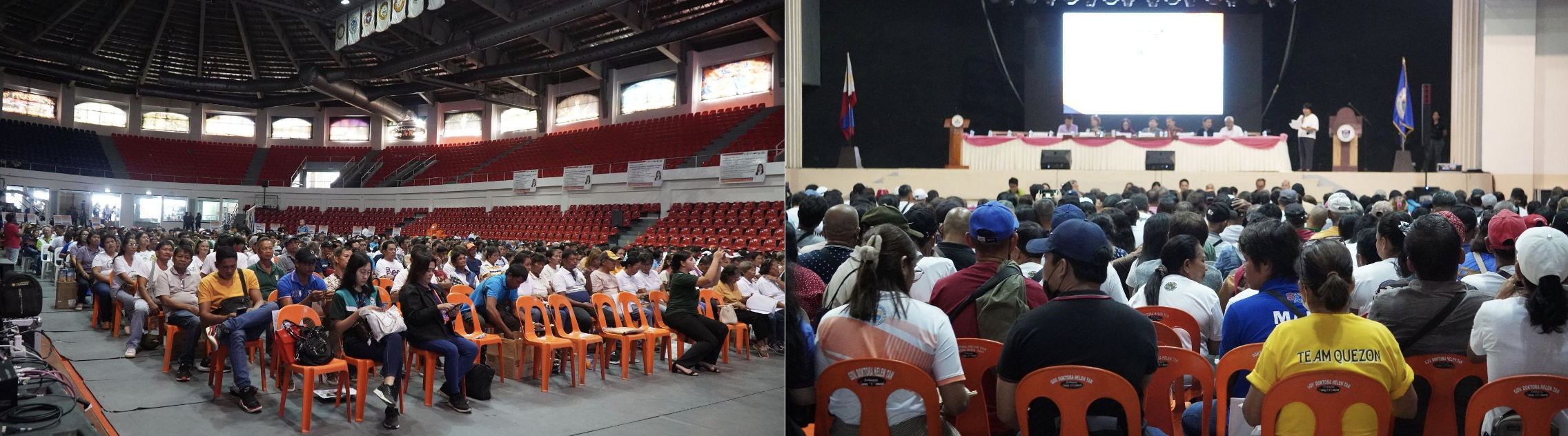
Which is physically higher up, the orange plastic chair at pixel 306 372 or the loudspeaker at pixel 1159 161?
the loudspeaker at pixel 1159 161

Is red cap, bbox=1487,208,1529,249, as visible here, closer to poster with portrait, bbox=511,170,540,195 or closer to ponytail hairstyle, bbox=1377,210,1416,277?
ponytail hairstyle, bbox=1377,210,1416,277

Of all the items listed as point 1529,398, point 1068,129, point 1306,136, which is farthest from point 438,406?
Result: point 1306,136

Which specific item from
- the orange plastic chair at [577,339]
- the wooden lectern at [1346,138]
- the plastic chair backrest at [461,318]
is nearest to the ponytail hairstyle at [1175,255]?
the orange plastic chair at [577,339]

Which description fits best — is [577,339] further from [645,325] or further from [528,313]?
[645,325]

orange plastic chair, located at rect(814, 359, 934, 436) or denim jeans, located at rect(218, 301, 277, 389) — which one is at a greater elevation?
orange plastic chair, located at rect(814, 359, 934, 436)

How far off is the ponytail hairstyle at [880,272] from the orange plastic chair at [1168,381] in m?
0.82


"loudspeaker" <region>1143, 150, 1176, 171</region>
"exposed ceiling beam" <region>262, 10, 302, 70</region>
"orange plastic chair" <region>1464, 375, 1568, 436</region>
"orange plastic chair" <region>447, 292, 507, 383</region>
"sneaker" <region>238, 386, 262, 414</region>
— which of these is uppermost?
"exposed ceiling beam" <region>262, 10, 302, 70</region>

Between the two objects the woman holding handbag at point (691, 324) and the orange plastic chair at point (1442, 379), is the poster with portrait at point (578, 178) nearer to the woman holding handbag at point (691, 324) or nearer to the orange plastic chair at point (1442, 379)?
the woman holding handbag at point (691, 324)

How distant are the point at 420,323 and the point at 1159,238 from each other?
382 centimetres

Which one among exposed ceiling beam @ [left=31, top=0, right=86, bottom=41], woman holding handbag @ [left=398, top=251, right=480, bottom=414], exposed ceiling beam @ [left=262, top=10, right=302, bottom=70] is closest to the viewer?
exposed ceiling beam @ [left=31, top=0, right=86, bottom=41]

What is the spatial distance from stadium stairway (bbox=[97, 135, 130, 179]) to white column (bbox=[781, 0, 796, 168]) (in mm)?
2874

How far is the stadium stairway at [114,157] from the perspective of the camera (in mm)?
3189

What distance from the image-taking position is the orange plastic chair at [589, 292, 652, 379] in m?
4.95

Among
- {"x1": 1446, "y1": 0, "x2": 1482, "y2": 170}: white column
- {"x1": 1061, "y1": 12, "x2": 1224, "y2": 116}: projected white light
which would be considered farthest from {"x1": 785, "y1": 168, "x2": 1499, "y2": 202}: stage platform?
{"x1": 1061, "y1": 12, "x2": 1224, "y2": 116}: projected white light
